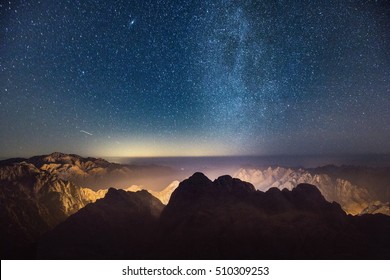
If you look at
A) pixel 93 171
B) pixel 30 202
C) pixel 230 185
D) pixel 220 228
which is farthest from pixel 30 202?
pixel 93 171

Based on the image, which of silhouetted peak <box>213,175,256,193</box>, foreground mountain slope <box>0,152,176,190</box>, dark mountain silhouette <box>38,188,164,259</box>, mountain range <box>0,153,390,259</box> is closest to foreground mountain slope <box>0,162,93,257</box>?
mountain range <box>0,153,390,259</box>

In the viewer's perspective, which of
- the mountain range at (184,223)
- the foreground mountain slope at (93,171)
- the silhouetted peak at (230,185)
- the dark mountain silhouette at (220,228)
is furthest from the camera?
the foreground mountain slope at (93,171)

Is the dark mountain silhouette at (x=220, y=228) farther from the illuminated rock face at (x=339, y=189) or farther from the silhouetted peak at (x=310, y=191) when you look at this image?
the illuminated rock face at (x=339, y=189)

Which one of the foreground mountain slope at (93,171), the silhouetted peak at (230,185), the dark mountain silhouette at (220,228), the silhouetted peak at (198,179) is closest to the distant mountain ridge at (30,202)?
the dark mountain silhouette at (220,228)

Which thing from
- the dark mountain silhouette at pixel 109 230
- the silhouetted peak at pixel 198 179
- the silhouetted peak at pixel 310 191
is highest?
the silhouetted peak at pixel 198 179

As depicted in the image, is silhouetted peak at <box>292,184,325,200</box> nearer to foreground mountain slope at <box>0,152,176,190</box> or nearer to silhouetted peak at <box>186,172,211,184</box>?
silhouetted peak at <box>186,172,211,184</box>

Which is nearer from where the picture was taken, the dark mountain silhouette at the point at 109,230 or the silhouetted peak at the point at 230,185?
the dark mountain silhouette at the point at 109,230

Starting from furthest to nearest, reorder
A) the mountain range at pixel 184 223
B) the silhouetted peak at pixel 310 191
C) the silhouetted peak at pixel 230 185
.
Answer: the silhouetted peak at pixel 230 185
the silhouetted peak at pixel 310 191
the mountain range at pixel 184 223

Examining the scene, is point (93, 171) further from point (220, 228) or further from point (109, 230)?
point (220, 228)
